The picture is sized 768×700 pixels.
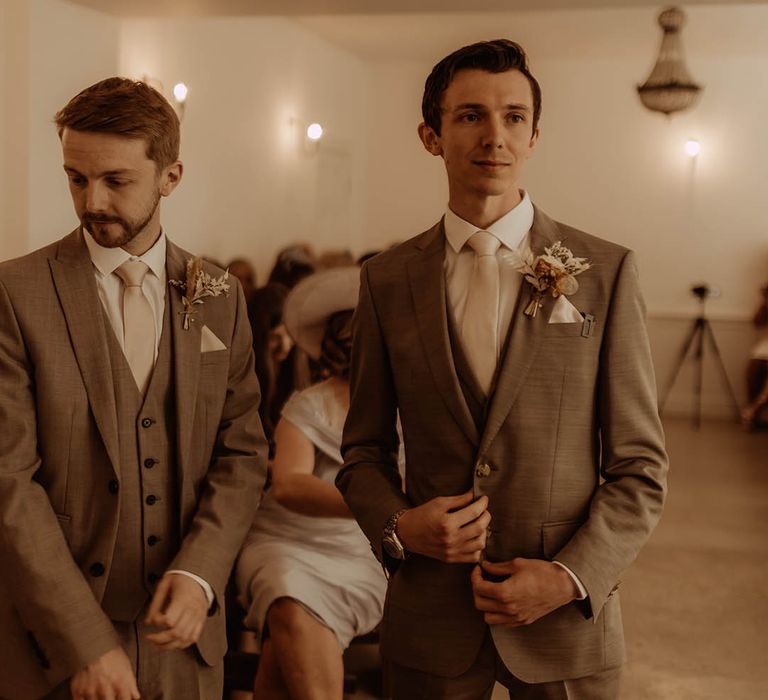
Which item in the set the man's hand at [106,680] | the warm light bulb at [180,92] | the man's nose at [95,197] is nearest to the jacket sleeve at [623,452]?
the man's hand at [106,680]

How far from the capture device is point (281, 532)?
316 cm

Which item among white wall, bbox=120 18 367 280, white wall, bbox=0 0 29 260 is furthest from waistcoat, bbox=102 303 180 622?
white wall, bbox=120 18 367 280

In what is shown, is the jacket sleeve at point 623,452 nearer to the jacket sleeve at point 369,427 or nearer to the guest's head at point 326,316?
the jacket sleeve at point 369,427

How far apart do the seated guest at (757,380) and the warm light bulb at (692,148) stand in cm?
159

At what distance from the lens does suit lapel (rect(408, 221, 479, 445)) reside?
65.1 inches

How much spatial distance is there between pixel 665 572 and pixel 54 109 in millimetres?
3776

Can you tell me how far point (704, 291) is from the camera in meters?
10.3

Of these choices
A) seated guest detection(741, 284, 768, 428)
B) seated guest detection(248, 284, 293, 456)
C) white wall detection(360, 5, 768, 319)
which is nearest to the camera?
seated guest detection(248, 284, 293, 456)

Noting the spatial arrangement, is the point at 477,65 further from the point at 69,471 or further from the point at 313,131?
the point at 313,131

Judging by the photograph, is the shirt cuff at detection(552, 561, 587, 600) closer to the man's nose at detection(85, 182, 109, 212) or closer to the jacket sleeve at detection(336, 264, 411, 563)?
the jacket sleeve at detection(336, 264, 411, 563)

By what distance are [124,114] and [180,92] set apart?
5.45 metres

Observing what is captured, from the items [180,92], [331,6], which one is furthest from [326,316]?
[180,92]

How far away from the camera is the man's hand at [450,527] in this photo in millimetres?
1591

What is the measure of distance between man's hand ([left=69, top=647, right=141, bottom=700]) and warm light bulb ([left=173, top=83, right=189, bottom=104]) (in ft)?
18.8
